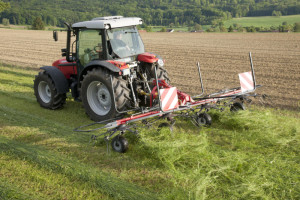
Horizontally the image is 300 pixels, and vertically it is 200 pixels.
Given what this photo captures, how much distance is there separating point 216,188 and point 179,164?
0.80 metres

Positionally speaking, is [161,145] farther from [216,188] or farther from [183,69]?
[183,69]

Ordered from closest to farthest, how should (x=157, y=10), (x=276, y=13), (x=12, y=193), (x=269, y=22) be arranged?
1. (x=12, y=193)
2. (x=269, y=22)
3. (x=276, y=13)
4. (x=157, y=10)

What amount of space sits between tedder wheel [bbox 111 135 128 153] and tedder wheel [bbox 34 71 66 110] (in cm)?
281

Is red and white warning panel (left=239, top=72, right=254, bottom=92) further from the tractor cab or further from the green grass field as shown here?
the green grass field

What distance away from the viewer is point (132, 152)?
16.6 feet

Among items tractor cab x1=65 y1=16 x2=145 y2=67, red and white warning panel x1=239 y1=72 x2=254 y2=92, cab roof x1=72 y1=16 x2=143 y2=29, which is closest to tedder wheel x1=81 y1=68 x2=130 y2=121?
tractor cab x1=65 y1=16 x2=145 y2=67

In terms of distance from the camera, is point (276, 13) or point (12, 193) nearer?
point (12, 193)

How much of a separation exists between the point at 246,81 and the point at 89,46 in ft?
11.3

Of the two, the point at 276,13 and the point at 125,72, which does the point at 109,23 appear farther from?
the point at 276,13

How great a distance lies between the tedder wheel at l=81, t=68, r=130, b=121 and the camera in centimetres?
590

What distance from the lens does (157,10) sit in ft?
290

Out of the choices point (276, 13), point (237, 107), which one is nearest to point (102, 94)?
point (237, 107)

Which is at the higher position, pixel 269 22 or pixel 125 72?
pixel 269 22

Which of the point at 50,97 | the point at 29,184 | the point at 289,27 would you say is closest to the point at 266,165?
the point at 29,184
